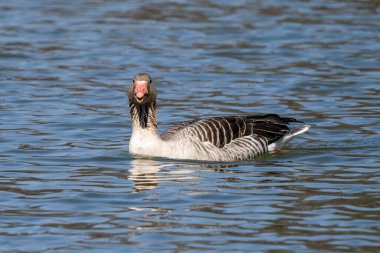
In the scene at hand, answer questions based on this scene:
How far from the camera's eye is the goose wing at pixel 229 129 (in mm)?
15672

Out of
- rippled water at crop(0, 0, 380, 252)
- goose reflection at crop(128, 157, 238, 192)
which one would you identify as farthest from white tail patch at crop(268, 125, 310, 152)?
goose reflection at crop(128, 157, 238, 192)

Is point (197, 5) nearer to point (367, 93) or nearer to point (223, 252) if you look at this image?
point (367, 93)

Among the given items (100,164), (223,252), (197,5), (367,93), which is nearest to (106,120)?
(100,164)

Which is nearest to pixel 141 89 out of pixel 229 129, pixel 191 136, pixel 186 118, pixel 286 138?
pixel 191 136

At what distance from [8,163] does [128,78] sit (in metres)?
7.80

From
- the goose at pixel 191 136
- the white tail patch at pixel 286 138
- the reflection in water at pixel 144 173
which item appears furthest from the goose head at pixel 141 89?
the white tail patch at pixel 286 138

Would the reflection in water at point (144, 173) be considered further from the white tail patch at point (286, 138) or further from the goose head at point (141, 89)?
the white tail patch at point (286, 138)

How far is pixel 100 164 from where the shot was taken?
15.6 metres

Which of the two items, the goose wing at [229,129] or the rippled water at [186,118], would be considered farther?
the goose wing at [229,129]

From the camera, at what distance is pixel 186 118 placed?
19.3m

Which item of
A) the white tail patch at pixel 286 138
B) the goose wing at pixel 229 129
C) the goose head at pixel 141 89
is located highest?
the goose head at pixel 141 89

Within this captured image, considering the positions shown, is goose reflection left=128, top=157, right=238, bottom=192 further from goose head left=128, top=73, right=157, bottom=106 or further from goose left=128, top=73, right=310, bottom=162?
goose head left=128, top=73, right=157, bottom=106

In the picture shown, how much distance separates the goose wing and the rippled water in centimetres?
42

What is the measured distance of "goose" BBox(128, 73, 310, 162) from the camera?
15.5m
